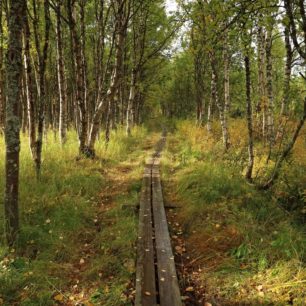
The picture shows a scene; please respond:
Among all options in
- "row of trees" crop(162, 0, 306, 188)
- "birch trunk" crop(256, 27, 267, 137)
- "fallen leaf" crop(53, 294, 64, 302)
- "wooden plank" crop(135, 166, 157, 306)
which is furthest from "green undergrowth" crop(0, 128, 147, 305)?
"birch trunk" crop(256, 27, 267, 137)

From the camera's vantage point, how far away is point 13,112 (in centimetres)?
479

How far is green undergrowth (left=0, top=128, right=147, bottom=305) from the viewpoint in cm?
408

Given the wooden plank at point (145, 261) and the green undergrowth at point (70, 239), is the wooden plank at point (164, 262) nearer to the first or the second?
the wooden plank at point (145, 261)

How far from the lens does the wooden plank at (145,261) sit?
3818 millimetres

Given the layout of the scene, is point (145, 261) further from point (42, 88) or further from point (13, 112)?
point (42, 88)

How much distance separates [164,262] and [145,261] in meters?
0.30

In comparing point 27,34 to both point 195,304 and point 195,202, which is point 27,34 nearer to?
point 195,202

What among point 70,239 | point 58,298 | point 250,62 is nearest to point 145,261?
point 58,298

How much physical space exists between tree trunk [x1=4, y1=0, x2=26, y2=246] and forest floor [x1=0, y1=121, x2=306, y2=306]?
37cm

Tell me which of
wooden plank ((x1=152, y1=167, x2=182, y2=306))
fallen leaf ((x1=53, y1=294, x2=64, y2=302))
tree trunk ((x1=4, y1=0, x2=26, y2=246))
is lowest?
fallen leaf ((x1=53, y1=294, x2=64, y2=302))

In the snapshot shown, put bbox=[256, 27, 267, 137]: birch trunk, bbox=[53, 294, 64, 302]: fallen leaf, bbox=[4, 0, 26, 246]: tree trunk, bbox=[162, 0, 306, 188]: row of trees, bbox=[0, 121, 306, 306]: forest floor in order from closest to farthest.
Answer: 1. bbox=[53, 294, 64, 302]: fallen leaf
2. bbox=[0, 121, 306, 306]: forest floor
3. bbox=[4, 0, 26, 246]: tree trunk
4. bbox=[162, 0, 306, 188]: row of trees
5. bbox=[256, 27, 267, 137]: birch trunk

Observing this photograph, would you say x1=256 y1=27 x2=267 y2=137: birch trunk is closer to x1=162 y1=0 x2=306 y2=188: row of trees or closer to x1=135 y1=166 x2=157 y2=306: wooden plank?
x1=162 y1=0 x2=306 y2=188: row of trees

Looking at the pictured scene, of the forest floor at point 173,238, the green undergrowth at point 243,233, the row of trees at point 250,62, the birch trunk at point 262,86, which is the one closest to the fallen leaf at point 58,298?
the forest floor at point 173,238

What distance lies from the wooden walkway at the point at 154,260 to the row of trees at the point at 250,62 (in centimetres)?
280
